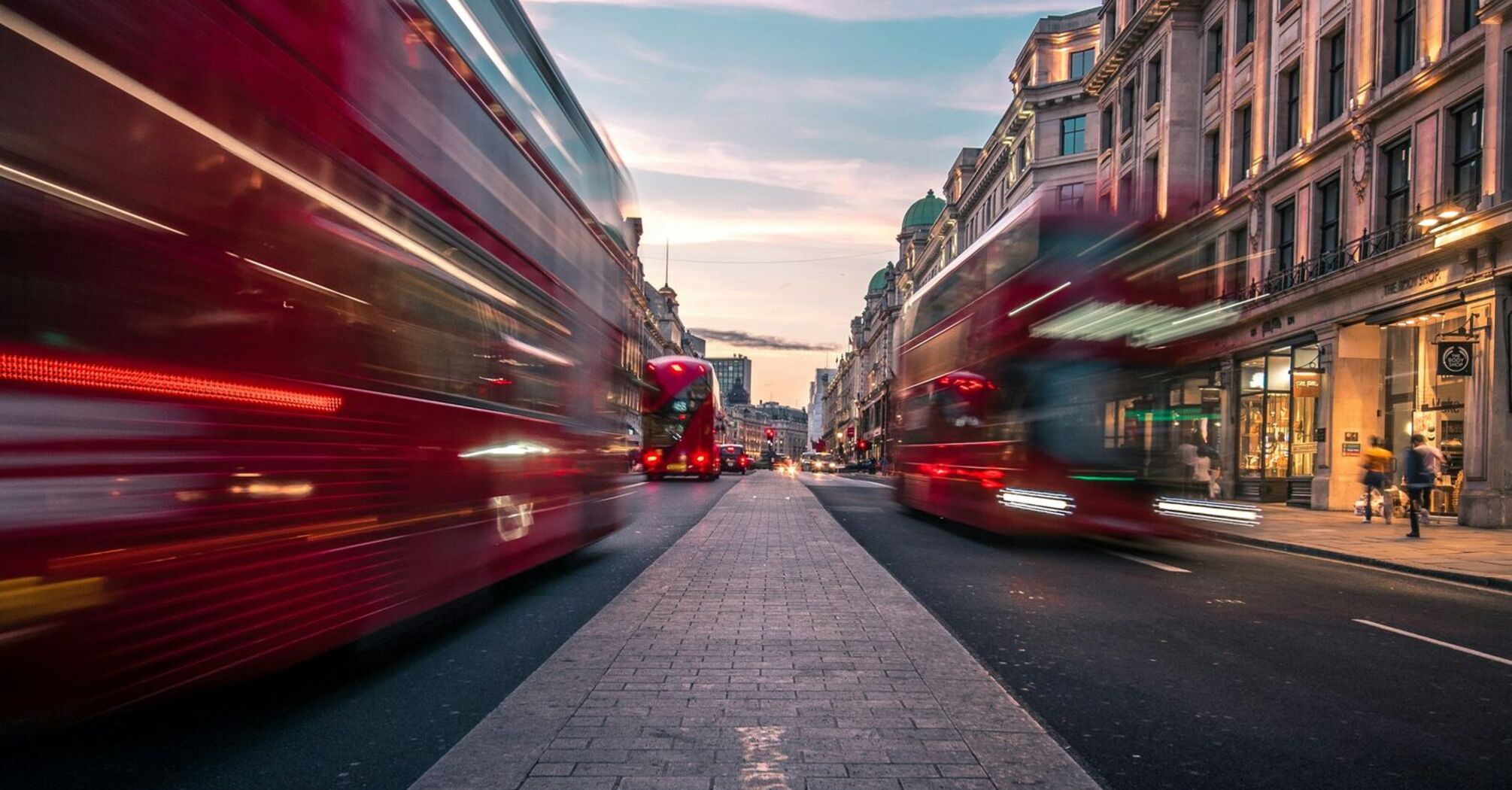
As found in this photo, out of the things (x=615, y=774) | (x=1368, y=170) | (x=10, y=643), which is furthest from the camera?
(x=1368, y=170)

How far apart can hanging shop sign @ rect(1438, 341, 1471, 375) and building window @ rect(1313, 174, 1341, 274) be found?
19.5ft

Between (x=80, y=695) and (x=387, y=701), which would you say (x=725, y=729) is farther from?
(x=80, y=695)

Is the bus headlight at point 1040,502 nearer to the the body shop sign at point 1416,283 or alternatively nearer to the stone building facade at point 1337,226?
the stone building facade at point 1337,226

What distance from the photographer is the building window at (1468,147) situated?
19219 millimetres

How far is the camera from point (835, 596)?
324 inches

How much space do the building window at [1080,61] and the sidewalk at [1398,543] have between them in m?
39.7

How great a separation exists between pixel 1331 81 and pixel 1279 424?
9.40 m

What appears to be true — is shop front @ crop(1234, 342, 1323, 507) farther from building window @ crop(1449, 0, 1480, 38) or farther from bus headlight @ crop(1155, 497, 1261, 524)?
bus headlight @ crop(1155, 497, 1261, 524)

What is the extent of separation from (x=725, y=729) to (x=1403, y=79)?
2400 cm

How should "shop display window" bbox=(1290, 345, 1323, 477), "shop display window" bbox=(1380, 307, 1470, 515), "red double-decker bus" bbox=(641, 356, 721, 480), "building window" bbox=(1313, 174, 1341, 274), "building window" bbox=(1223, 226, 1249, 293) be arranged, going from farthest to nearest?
"red double-decker bus" bbox=(641, 356, 721, 480) < "building window" bbox=(1223, 226, 1249, 293) < "shop display window" bbox=(1290, 345, 1323, 477) < "building window" bbox=(1313, 174, 1341, 274) < "shop display window" bbox=(1380, 307, 1470, 515)

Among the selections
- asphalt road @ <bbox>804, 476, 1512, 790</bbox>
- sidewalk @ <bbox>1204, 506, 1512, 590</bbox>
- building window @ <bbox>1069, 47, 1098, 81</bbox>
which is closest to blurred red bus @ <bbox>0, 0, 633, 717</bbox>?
asphalt road @ <bbox>804, 476, 1512, 790</bbox>

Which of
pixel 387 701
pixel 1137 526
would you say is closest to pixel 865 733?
pixel 387 701

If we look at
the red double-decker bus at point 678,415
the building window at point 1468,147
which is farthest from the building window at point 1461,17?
the red double-decker bus at point 678,415

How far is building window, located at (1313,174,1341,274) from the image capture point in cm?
2430
